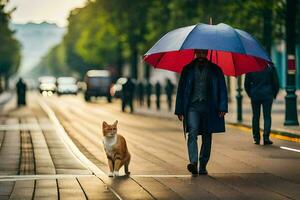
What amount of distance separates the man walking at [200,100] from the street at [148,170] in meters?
0.57

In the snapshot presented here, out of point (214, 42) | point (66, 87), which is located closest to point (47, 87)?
point (66, 87)

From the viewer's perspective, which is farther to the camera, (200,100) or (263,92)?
(263,92)

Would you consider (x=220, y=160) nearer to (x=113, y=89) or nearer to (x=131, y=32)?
(x=131, y=32)

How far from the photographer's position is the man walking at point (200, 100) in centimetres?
1277

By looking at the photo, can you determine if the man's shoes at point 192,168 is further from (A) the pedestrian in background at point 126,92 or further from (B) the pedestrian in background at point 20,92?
(B) the pedestrian in background at point 20,92

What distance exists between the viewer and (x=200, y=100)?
41.8ft

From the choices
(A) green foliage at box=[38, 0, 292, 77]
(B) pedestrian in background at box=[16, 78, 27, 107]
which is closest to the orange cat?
(A) green foliage at box=[38, 0, 292, 77]

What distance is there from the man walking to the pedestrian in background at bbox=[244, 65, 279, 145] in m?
5.75

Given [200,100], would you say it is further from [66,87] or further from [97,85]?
[66,87]

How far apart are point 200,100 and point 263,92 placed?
19.6ft

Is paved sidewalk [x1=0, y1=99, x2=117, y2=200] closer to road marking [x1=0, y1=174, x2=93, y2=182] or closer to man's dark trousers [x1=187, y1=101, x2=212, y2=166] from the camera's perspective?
road marking [x1=0, y1=174, x2=93, y2=182]

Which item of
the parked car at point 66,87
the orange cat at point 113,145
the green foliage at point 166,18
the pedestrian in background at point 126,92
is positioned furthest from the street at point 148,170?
the parked car at point 66,87

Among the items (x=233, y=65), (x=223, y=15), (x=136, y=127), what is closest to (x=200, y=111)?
(x=233, y=65)

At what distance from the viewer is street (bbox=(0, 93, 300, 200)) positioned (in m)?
10.9
